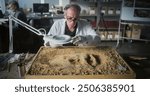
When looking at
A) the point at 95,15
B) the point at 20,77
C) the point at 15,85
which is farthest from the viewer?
the point at 95,15

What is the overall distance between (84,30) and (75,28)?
2.3 inches

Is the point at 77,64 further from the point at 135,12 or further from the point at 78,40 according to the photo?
the point at 135,12

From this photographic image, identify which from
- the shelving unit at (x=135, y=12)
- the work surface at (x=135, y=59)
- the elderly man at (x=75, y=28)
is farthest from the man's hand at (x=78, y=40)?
the shelving unit at (x=135, y=12)

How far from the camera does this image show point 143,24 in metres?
1.05

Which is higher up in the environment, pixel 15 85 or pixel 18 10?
pixel 18 10

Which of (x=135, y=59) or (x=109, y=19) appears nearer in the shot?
(x=135, y=59)

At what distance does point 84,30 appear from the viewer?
109cm

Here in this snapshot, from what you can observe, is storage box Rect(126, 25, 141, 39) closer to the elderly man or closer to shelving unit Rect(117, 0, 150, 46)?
shelving unit Rect(117, 0, 150, 46)

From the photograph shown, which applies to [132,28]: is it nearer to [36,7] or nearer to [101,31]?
[101,31]

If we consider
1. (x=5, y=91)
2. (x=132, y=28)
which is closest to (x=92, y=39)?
(x=132, y=28)

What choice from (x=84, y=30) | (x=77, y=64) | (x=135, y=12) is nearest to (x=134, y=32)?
(x=135, y=12)

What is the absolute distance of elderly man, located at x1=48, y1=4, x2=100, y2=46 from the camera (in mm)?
1042

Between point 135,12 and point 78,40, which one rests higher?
point 135,12

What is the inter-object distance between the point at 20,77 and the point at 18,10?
0.31 meters
